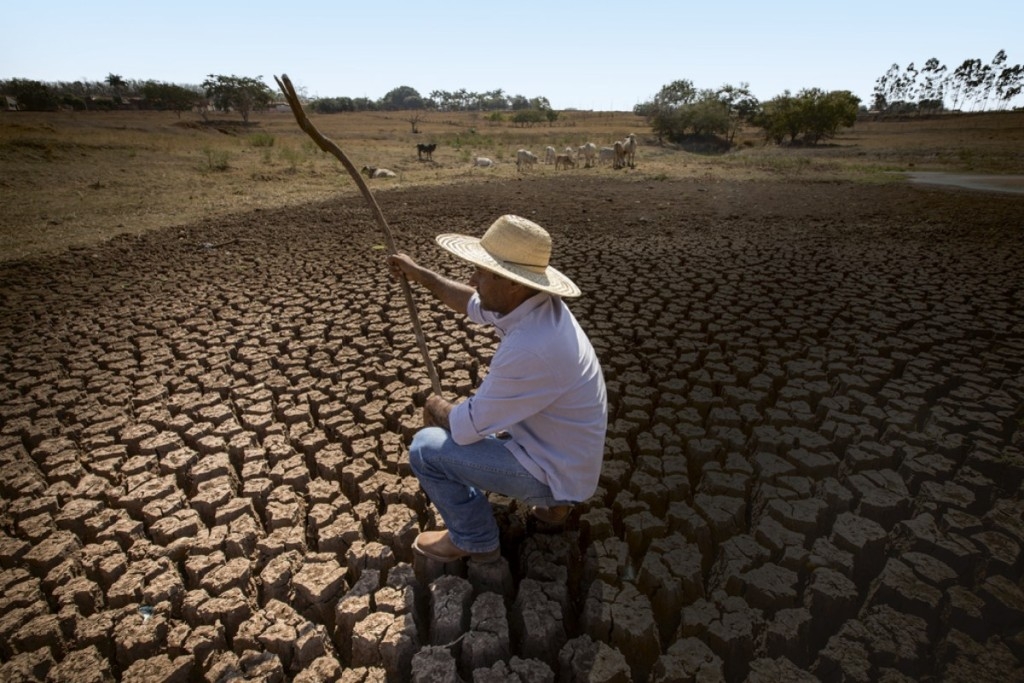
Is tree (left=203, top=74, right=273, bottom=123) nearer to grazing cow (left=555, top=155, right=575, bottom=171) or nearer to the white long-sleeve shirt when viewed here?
grazing cow (left=555, top=155, right=575, bottom=171)

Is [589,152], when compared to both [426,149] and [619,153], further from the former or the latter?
[426,149]

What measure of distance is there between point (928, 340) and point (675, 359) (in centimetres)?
182

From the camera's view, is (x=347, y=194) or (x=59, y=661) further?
(x=347, y=194)

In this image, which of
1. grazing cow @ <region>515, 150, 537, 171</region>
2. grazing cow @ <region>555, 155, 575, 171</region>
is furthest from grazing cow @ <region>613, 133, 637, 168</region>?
grazing cow @ <region>515, 150, 537, 171</region>

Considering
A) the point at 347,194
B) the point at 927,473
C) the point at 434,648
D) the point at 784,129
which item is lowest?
the point at 434,648

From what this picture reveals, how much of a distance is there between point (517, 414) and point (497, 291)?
43 cm

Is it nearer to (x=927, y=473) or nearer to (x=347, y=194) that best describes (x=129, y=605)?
(x=927, y=473)

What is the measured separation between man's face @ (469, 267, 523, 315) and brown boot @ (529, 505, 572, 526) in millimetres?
803

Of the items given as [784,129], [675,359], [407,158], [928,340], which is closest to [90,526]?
[675,359]

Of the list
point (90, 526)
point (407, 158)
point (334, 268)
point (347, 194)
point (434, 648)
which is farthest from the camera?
point (407, 158)

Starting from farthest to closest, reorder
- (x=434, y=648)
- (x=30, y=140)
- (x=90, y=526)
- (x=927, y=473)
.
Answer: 1. (x=30, y=140)
2. (x=927, y=473)
3. (x=90, y=526)
4. (x=434, y=648)

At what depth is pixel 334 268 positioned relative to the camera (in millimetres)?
5566

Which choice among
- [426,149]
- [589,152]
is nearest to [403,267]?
[589,152]

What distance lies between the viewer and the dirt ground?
1.79 metres
